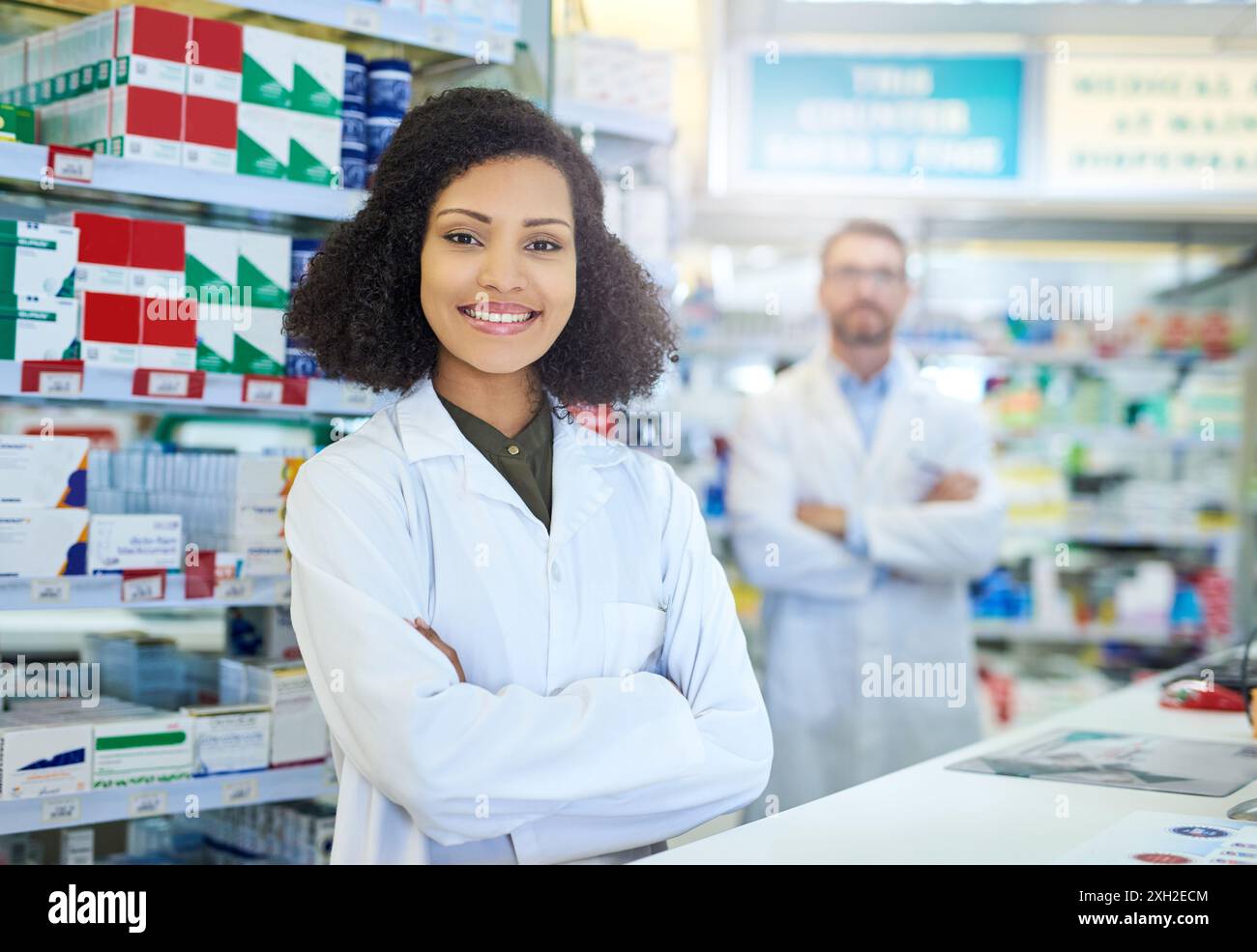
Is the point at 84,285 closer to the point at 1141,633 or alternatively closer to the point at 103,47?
the point at 103,47

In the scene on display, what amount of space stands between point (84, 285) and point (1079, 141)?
4020 millimetres

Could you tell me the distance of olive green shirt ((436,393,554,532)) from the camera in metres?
1.76

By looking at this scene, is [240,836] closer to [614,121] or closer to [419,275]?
[419,275]

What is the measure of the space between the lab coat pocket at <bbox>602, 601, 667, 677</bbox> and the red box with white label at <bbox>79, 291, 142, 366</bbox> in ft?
3.54

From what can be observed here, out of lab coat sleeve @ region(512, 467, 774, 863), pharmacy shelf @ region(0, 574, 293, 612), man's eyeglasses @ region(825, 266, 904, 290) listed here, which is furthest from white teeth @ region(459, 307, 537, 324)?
man's eyeglasses @ region(825, 266, 904, 290)

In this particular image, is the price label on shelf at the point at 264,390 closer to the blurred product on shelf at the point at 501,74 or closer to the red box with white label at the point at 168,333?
the red box with white label at the point at 168,333

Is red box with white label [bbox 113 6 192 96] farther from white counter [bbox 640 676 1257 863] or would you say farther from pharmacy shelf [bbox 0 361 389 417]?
white counter [bbox 640 676 1257 863]

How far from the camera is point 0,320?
82.0 inches

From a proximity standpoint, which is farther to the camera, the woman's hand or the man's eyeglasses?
the man's eyeglasses

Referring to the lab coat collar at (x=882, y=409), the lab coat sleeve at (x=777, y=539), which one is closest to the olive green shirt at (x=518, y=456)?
the lab coat sleeve at (x=777, y=539)

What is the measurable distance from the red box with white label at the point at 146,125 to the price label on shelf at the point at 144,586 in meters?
0.74

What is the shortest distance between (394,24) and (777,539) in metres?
1.62

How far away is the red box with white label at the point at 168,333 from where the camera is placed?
223 centimetres

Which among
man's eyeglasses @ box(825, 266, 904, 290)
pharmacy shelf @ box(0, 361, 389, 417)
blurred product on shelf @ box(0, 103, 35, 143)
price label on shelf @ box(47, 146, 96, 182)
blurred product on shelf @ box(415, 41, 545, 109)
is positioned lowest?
pharmacy shelf @ box(0, 361, 389, 417)
